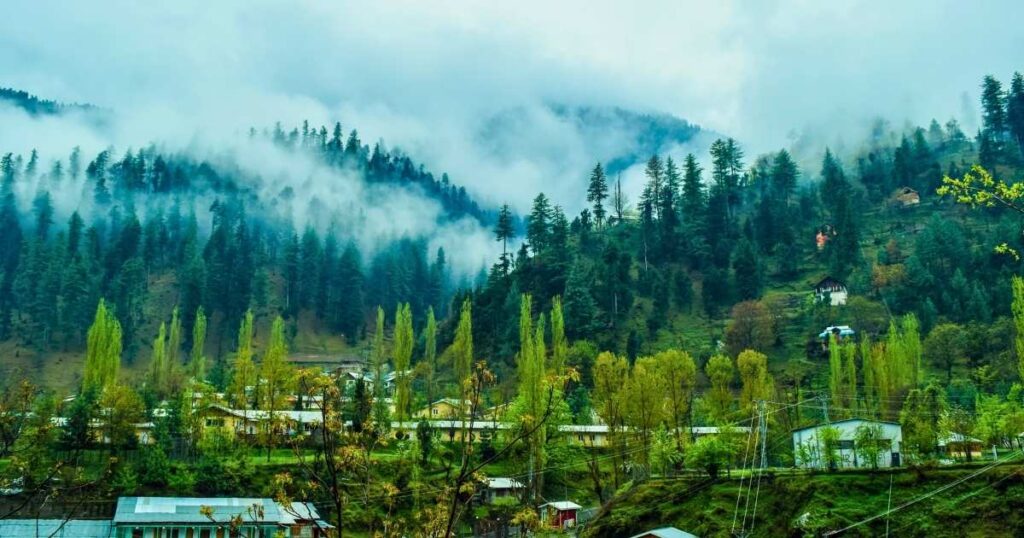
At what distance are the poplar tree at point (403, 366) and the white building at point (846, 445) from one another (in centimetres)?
2607

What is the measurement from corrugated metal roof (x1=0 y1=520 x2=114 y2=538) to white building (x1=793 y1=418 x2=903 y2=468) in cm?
2929

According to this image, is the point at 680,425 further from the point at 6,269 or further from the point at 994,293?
the point at 6,269

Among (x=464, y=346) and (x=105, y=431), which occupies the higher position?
(x=464, y=346)

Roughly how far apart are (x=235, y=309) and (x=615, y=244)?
44914 millimetres

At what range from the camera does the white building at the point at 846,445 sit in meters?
32.0

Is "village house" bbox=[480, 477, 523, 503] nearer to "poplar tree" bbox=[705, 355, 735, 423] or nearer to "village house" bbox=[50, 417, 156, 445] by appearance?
"poplar tree" bbox=[705, 355, 735, 423]

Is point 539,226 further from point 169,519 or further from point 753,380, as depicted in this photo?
point 169,519

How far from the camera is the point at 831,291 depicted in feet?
243

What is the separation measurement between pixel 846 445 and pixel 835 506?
34.0 feet

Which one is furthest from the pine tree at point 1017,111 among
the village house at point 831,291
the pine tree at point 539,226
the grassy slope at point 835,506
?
the grassy slope at point 835,506

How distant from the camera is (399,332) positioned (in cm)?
6031

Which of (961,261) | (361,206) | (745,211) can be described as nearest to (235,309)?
(361,206)

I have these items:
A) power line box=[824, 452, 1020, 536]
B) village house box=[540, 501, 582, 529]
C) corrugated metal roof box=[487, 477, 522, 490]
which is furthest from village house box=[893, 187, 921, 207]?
power line box=[824, 452, 1020, 536]

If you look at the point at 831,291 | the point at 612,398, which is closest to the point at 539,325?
the point at 612,398
